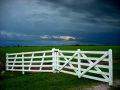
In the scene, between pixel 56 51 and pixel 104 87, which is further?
pixel 56 51

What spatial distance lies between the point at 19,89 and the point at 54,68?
190 inches

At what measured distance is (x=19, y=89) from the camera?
1004 centimetres

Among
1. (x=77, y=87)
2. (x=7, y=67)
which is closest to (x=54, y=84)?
(x=77, y=87)

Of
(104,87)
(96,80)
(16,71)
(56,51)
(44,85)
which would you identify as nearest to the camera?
(104,87)

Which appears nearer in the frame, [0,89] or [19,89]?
[19,89]

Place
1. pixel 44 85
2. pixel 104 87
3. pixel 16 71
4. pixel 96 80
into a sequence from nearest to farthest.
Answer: pixel 104 87 < pixel 44 85 < pixel 96 80 < pixel 16 71

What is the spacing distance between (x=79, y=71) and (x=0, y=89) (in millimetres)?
4214

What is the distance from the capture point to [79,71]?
11938 millimetres

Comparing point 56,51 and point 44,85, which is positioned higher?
point 56,51

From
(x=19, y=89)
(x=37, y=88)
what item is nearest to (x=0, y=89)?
(x=19, y=89)

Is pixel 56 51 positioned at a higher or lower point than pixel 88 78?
higher

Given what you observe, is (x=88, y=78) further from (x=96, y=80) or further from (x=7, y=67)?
(x=7, y=67)

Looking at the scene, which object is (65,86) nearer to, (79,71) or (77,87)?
(77,87)

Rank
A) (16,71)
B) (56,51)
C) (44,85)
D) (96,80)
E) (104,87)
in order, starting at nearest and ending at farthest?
(104,87)
(44,85)
(96,80)
(56,51)
(16,71)
